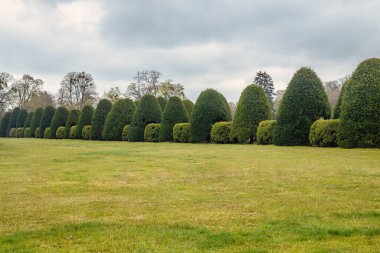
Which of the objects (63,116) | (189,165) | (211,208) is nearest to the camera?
(211,208)

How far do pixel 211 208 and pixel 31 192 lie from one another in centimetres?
403

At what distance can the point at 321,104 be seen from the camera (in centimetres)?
2122

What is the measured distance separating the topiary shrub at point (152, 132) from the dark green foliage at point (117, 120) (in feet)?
13.7

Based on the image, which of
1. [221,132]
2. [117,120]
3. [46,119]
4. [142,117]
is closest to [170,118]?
[142,117]

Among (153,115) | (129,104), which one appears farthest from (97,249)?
(129,104)

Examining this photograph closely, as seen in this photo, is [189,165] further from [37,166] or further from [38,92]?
[38,92]

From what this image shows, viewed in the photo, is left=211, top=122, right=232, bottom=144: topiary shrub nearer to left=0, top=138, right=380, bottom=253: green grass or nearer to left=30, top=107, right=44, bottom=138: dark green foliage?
left=0, top=138, right=380, bottom=253: green grass

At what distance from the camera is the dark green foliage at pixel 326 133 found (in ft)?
62.1

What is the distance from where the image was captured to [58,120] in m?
46.4

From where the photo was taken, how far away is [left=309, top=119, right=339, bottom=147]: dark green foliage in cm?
1892

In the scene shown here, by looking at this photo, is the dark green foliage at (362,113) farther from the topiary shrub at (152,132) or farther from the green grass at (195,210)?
the topiary shrub at (152,132)

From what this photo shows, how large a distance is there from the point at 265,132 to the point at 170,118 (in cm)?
997

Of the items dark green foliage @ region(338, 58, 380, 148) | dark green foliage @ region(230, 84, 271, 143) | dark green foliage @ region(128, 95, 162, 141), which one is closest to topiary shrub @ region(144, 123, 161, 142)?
dark green foliage @ region(128, 95, 162, 141)

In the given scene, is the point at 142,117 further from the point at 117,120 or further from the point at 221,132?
the point at 221,132
